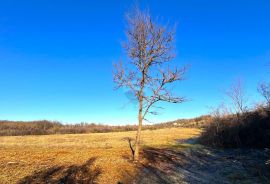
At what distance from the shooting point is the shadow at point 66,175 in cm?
1324

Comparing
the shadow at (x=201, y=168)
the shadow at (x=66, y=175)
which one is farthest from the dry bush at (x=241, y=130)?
the shadow at (x=66, y=175)

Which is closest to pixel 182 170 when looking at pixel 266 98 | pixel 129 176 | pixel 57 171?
pixel 129 176

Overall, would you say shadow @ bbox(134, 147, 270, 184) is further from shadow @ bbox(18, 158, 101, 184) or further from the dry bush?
the dry bush

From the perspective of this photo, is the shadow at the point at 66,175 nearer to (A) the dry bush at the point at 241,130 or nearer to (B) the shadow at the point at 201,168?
(B) the shadow at the point at 201,168

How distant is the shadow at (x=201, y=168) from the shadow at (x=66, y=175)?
2.21 metres

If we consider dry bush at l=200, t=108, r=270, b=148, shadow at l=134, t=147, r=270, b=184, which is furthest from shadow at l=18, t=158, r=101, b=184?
dry bush at l=200, t=108, r=270, b=148

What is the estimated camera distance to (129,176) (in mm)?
15109

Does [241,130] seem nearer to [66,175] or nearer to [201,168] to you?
[201,168]

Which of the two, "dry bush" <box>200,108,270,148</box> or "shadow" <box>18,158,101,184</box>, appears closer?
"shadow" <box>18,158,101,184</box>

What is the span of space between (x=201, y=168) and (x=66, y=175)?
28.2ft

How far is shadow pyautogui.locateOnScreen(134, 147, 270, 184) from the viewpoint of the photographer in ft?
50.1

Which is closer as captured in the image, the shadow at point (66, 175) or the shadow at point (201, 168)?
the shadow at point (66, 175)

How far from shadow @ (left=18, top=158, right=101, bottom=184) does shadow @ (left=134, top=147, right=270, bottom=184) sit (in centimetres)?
221

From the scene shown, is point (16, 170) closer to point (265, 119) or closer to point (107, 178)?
point (107, 178)
